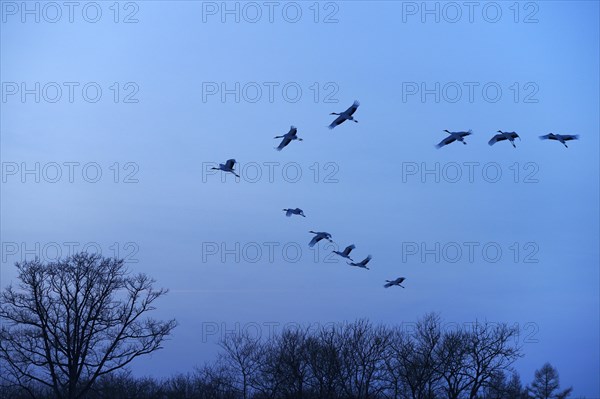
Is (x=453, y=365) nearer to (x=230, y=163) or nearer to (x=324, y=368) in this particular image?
(x=324, y=368)

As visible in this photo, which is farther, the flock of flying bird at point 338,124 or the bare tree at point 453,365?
the bare tree at point 453,365

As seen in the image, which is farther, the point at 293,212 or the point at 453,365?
the point at 453,365

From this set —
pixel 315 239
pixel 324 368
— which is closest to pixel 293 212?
pixel 315 239

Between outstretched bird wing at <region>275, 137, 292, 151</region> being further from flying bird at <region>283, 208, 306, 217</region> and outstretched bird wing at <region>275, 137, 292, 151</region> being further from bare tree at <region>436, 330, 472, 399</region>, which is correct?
bare tree at <region>436, 330, 472, 399</region>

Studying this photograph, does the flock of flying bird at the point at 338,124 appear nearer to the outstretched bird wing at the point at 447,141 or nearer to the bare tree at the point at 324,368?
the outstretched bird wing at the point at 447,141

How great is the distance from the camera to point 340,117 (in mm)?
27109

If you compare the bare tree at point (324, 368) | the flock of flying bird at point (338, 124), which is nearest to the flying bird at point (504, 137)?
the flock of flying bird at point (338, 124)

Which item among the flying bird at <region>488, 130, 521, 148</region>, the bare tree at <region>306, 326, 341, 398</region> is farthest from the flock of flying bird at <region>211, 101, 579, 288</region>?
the bare tree at <region>306, 326, 341, 398</region>

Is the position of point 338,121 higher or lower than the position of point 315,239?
higher

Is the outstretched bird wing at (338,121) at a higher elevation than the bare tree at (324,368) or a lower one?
higher

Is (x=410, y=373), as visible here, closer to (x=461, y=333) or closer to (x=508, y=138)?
(x=461, y=333)

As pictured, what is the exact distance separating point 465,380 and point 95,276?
26049 millimetres

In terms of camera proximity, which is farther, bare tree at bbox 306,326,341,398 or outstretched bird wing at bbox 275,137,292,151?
bare tree at bbox 306,326,341,398

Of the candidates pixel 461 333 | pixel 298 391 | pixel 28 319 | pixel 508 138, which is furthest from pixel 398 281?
pixel 461 333
